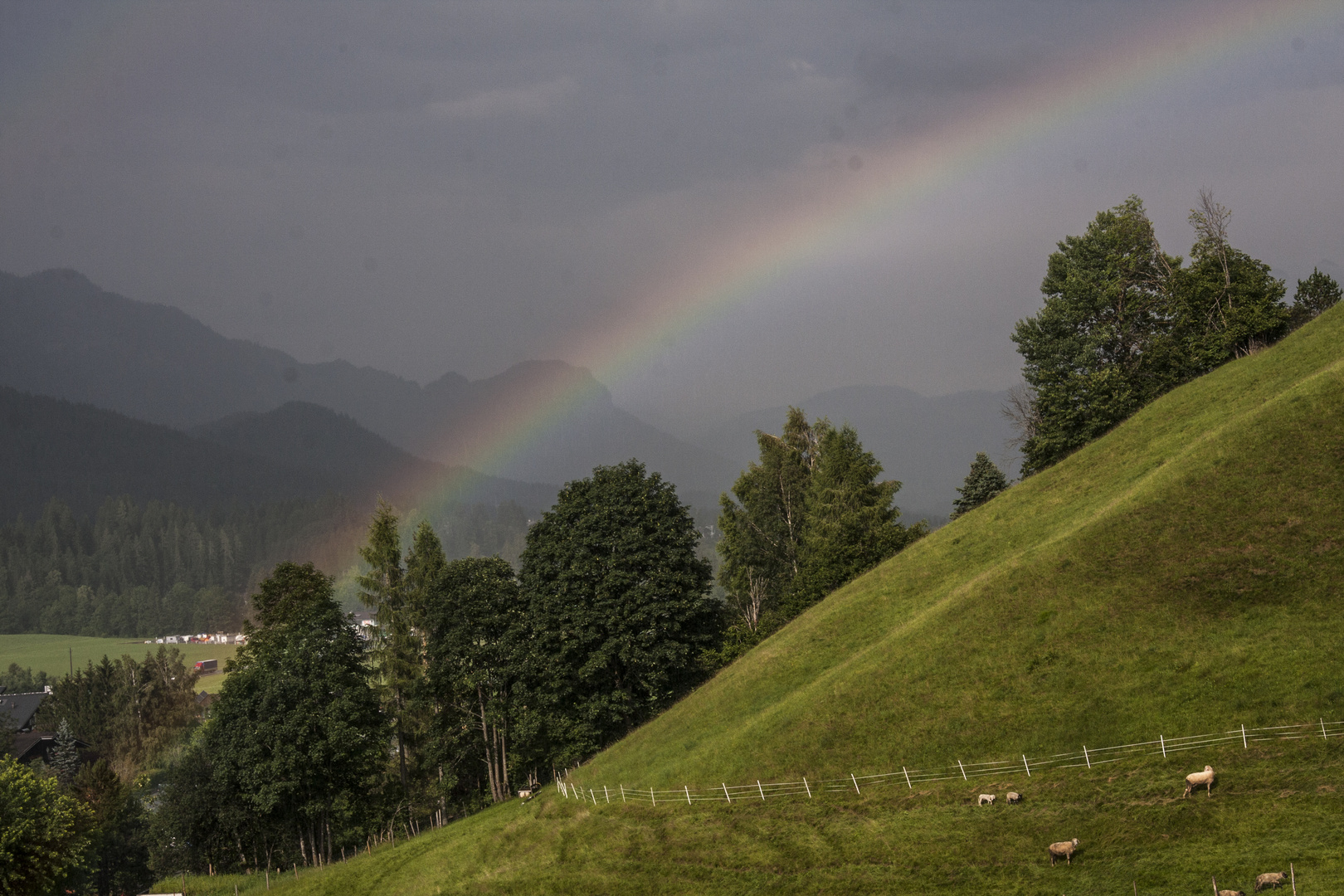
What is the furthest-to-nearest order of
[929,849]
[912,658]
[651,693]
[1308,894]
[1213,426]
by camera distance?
[651,693] → [1213,426] → [912,658] → [929,849] → [1308,894]

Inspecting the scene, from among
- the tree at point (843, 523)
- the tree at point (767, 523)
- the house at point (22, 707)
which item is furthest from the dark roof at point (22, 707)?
the tree at point (843, 523)

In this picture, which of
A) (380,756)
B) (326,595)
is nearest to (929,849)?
(380,756)

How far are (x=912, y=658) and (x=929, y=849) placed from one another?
15.4 meters

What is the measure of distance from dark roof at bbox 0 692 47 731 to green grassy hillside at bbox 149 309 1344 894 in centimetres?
13784

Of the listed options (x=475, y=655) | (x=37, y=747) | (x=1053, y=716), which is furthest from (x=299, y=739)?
(x=37, y=747)

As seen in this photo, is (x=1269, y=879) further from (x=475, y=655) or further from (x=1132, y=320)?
(x=1132, y=320)

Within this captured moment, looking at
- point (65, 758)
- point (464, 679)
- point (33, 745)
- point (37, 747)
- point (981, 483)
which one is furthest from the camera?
point (37, 747)

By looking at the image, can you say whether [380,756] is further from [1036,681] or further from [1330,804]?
[1330,804]

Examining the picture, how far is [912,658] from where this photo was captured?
4706 centimetres

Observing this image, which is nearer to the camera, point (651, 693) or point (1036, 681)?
point (1036, 681)

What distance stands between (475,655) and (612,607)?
11.5 metres

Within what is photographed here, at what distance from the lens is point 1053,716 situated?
3856cm

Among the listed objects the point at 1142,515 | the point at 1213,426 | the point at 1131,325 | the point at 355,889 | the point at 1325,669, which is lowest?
the point at 355,889

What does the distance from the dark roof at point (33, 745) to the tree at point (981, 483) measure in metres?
128
